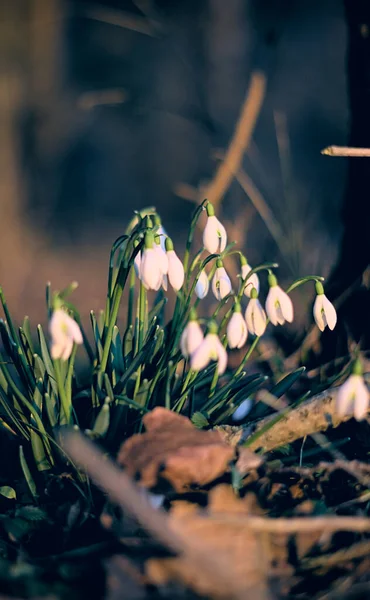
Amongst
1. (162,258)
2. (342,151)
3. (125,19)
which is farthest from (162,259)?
(125,19)

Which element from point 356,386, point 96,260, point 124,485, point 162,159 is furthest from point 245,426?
point 162,159

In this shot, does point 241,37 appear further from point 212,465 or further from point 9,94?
point 212,465

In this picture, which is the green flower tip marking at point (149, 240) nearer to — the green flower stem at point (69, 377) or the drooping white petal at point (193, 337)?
the drooping white petal at point (193, 337)

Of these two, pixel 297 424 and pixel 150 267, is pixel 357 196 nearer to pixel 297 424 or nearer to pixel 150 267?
pixel 297 424

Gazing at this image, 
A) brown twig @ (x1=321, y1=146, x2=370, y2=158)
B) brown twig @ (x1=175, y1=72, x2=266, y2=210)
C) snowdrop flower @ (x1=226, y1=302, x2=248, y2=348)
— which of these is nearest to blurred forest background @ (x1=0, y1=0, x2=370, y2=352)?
brown twig @ (x1=175, y1=72, x2=266, y2=210)

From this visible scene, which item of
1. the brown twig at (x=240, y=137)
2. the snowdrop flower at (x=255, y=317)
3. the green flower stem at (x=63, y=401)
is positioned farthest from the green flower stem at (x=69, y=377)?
the brown twig at (x=240, y=137)
